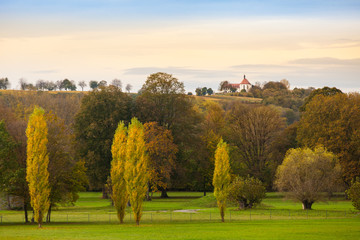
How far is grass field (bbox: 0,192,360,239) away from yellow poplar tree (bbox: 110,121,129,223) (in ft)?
6.14

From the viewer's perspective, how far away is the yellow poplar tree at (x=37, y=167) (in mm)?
47219

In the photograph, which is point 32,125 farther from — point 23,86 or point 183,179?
point 23,86

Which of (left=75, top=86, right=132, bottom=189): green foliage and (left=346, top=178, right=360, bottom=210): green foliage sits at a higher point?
(left=75, top=86, right=132, bottom=189): green foliage

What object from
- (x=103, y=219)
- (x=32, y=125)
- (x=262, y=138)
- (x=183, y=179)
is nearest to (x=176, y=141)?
(x=183, y=179)

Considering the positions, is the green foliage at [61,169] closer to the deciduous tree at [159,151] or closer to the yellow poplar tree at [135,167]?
the yellow poplar tree at [135,167]

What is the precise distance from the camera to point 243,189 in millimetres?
64375

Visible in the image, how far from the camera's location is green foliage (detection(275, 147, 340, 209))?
6209cm

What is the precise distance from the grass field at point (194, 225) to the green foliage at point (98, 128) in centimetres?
984

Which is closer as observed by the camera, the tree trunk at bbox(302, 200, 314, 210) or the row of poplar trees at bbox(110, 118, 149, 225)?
the row of poplar trees at bbox(110, 118, 149, 225)

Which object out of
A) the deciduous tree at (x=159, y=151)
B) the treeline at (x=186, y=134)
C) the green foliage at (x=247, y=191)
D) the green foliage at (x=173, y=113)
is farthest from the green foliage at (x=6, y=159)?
the green foliage at (x=173, y=113)

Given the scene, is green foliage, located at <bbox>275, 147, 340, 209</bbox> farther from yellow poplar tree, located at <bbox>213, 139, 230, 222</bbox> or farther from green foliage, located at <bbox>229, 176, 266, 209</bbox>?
yellow poplar tree, located at <bbox>213, 139, 230, 222</bbox>

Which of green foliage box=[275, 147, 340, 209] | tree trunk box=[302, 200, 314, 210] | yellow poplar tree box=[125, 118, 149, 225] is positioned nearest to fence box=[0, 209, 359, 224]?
green foliage box=[275, 147, 340, 209]

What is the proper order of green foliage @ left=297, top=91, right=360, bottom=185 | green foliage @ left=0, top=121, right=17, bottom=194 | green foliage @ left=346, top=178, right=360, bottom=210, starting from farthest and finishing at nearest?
green foliage @ left=297, top=91, right=360, bottom=185
green foliage @ left=346, top=178, right=360, bottom=210
green foliage @ left=0, top=121, right=17, bottom=194

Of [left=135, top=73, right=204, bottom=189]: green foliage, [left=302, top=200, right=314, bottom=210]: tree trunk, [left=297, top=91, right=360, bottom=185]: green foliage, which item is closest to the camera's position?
[left=302, top=200, right=314, bottom=210]: tree trunk
